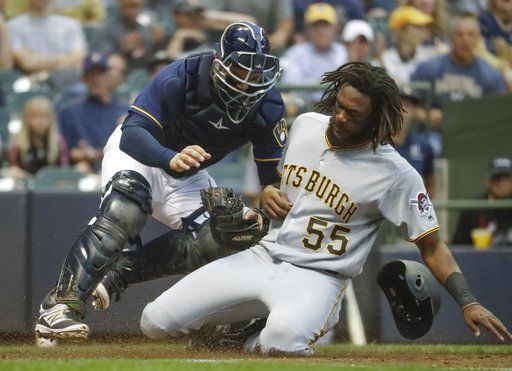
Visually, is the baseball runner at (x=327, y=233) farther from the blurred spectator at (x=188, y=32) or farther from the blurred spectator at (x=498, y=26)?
the blurred spectator at (x=498, y=26)

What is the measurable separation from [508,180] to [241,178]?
2.21 m

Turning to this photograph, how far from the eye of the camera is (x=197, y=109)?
581 cm

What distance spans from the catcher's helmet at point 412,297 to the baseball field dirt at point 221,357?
194 millimetres

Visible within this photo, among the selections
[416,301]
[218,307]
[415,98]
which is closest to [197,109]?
[218,307]

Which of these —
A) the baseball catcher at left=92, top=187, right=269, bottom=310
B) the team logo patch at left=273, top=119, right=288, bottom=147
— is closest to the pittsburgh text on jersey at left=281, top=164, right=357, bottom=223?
the team logo patch at left=273, top=119, right=288, bottom=147

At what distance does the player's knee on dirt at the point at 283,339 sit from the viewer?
5199mm

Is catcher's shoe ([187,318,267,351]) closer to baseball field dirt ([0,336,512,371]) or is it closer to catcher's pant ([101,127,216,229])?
baseball field dirt ([0,336,512,371])

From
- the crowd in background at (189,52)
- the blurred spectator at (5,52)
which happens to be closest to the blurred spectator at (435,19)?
the crowd in background at (189,52)

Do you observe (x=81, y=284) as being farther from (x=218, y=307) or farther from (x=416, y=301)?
(x=416, y=301)

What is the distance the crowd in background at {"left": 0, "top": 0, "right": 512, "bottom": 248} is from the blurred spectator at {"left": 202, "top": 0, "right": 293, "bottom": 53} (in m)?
0.01

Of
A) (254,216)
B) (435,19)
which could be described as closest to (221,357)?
(254,216)

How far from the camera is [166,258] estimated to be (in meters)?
5.99

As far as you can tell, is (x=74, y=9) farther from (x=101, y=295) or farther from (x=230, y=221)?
(x=230, y=221)

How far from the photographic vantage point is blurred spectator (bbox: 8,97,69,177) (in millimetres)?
8664
